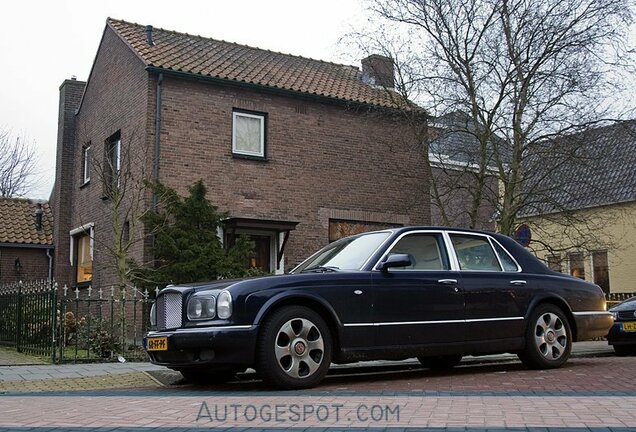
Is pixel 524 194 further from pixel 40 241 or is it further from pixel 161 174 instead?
pixel 40 241

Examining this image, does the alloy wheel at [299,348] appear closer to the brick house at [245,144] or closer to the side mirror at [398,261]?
the side mirror at [398,261]

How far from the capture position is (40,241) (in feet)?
73.4

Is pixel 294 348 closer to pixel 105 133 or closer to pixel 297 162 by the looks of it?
pixel 297 162

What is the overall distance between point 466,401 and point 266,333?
2.00 meters

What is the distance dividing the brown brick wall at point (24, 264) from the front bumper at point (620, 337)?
16102mm

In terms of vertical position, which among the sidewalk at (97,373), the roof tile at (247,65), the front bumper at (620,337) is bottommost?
the sidewalk at (97,373)

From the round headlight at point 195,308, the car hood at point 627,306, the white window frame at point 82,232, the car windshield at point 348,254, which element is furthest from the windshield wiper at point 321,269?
the white window frame at point 82,232

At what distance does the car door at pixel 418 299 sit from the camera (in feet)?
26.1

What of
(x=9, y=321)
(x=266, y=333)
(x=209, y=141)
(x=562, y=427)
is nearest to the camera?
(x=562, y=427)

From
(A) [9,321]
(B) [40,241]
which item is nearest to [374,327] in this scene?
(A) [9,321]

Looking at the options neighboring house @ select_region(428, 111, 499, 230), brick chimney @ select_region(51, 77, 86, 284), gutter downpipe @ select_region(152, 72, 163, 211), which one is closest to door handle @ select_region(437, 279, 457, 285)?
neighboring house @ select_region(428, 111, 499, 230)

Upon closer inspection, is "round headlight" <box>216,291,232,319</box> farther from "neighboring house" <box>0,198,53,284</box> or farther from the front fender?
"neighboring house" <box>0,198,53,284</box>

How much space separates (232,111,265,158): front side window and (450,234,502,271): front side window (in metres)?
10.1

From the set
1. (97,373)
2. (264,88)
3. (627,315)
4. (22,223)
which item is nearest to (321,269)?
(97,373)
